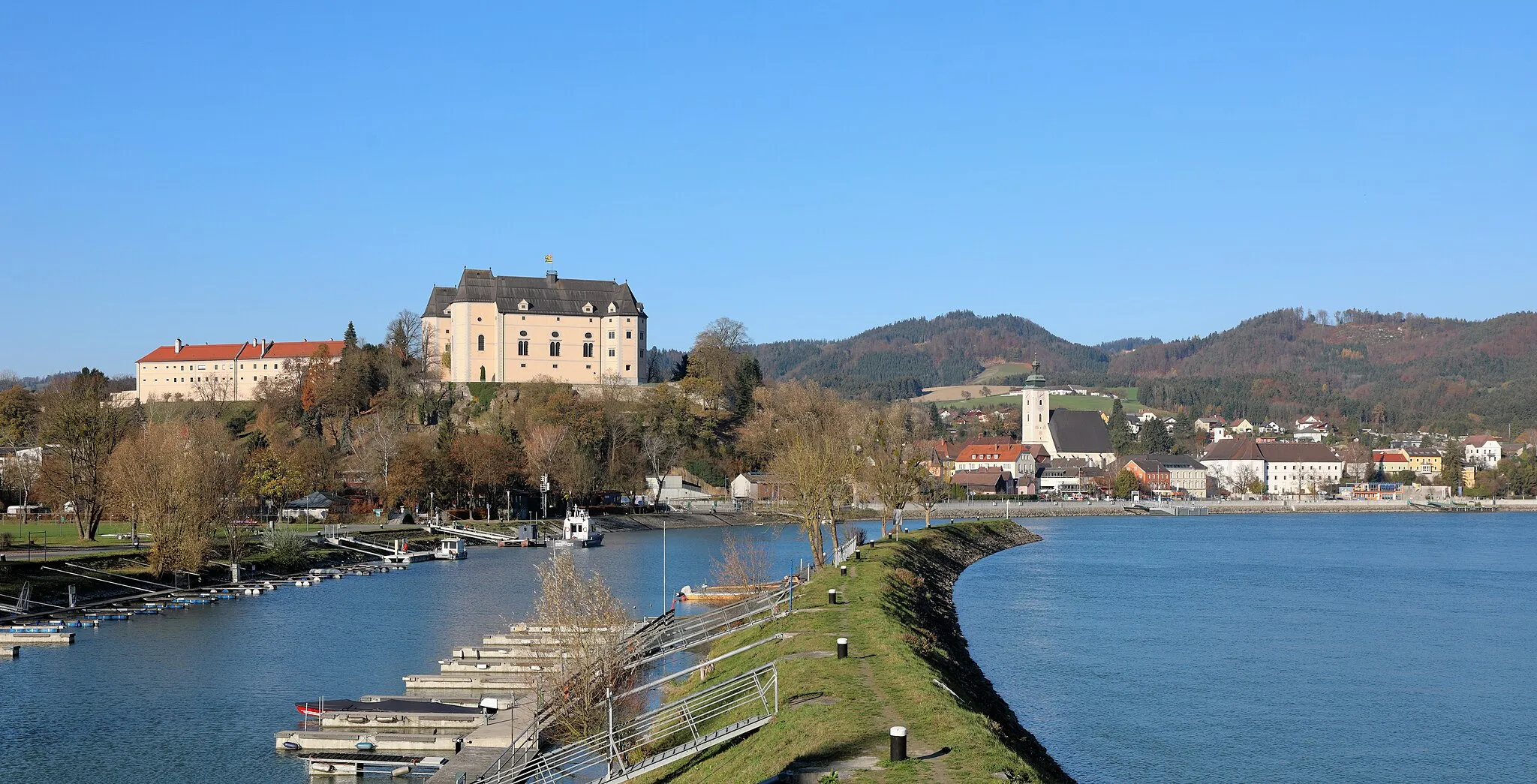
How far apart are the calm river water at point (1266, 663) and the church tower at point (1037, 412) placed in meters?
87.4

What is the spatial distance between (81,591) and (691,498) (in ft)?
172

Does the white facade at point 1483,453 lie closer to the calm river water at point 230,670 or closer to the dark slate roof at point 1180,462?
the dark slate roof at point 1180,462

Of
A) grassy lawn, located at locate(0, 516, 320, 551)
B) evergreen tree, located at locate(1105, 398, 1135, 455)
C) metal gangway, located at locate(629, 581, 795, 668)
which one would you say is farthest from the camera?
evergreen tree, located at locate(1105, 398, 1135, 455)

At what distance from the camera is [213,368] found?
4459 inches

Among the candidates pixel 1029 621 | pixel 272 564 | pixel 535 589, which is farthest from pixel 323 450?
pixel 1029 621

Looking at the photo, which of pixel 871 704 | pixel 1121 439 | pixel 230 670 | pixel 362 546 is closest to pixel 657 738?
pixel 871 704

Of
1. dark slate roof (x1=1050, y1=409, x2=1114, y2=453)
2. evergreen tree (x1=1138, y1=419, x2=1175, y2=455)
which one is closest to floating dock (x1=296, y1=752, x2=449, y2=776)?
dark slate roof (x1=1050, y1=409, x2=1114, y2=453)

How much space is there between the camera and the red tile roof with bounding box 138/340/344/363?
364 ft

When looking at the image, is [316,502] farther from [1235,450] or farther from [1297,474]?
[1297,474]

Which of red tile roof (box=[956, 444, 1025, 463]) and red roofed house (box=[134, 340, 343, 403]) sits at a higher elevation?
red roofed house (box=[134, 340, 343, 403])

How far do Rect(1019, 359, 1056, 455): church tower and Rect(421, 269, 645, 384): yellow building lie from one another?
196ft

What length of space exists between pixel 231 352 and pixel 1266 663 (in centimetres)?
10228

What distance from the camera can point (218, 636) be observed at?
3484 centimetres

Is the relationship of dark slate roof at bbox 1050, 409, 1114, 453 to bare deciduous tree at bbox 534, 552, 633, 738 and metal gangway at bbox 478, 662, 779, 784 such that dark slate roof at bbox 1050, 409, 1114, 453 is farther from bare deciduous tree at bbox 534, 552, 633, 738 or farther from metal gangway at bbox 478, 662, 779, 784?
bare deciduous tree at bbox 534, 552, 633, 738
